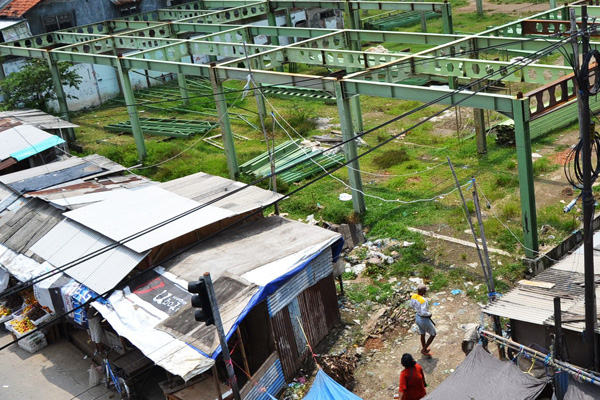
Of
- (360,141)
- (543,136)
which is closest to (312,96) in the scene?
(360,141)

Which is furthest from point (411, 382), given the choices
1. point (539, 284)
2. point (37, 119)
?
point (37, 119)

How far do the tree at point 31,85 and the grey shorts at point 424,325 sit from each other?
20303 millimetres

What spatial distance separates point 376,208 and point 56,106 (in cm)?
1769

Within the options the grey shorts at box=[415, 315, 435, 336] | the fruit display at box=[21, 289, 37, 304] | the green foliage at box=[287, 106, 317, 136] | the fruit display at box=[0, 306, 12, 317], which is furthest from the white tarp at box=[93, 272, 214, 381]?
the green foliage at box=[287, 106, 317, 136]

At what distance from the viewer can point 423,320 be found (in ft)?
40.2

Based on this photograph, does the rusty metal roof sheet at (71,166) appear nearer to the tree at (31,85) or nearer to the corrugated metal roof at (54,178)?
the corrugated metal roof at (54,178)

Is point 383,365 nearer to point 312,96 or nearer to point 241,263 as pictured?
point 241,263

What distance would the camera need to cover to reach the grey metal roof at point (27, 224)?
1534 centimetres

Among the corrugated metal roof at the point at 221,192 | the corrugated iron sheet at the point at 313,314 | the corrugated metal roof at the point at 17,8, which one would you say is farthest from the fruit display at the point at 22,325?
the corrugated metal roof at the point at 17,8

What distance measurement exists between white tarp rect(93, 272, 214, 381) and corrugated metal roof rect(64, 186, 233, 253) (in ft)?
3.35

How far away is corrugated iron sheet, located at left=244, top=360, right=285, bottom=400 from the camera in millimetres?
11505

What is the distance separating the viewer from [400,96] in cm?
1597

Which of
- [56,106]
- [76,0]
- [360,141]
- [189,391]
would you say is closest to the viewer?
[189,391]

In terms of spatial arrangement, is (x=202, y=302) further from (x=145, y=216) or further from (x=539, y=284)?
(x=539, y=284)
